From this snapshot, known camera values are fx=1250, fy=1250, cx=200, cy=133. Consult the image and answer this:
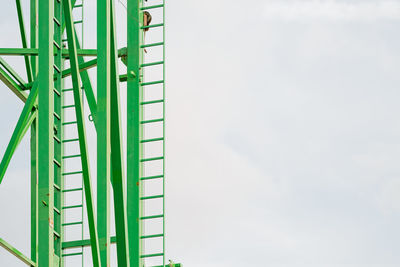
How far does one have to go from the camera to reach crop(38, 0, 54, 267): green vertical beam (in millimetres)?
14461

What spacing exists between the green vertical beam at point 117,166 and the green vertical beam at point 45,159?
163cm

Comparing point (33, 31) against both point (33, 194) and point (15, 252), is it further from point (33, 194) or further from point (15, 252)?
point (15, 252)

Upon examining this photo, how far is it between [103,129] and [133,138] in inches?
124

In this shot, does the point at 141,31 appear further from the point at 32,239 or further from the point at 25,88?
the point at 32,239

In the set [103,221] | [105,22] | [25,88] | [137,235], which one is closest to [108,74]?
[105,22]

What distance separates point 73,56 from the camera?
15.6 m

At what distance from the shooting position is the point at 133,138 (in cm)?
1934

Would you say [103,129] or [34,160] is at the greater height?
[34,160]

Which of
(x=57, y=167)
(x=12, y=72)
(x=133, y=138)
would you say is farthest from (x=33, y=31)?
(x=57, y=167)

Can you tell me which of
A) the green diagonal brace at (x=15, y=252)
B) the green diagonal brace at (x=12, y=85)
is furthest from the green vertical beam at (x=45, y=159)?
the green diagonal brace at (x=12, y=85)

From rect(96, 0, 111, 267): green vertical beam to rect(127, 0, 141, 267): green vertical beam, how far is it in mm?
2708

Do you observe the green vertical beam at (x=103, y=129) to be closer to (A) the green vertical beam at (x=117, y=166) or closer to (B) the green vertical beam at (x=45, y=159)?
(A) the green vertical beam at (x=117, y=166)

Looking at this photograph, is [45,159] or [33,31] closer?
[45,159]

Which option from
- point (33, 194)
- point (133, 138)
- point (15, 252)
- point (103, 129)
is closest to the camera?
point (103, 129)
